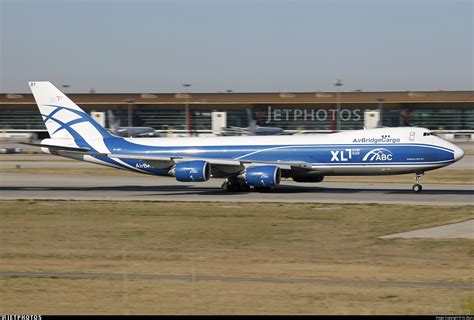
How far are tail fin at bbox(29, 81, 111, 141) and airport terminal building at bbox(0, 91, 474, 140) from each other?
95.8 metres

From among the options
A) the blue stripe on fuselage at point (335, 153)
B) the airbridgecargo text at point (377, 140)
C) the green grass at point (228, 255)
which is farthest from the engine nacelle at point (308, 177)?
the green grass at point (228, 255)

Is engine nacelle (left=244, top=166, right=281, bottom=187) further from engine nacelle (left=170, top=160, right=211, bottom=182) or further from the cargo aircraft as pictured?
engine nacelle (left=170, top=160, right=211, bottom=182)

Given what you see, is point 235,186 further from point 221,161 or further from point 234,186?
point 221,161

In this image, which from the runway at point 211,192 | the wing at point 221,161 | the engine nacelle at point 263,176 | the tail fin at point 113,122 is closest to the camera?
the runway at point 211,192

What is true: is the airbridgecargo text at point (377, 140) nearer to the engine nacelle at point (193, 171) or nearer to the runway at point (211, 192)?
the runway at point (211, 192)

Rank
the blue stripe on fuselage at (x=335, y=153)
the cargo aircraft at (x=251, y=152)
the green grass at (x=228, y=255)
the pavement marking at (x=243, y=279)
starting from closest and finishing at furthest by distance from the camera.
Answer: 1. the green grass at (x=228, y=255)
2. the pavement marking at (x=243, y=279)
3. the blue stripe on fuselage at (x=335, y=153)
4. the cargo aircraft at (x=251, y=152)

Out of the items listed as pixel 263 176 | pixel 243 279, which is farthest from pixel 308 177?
pixel 243 279

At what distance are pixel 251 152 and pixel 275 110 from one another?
10961 centimetres

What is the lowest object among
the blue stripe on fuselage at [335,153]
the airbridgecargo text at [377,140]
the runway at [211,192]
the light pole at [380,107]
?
the runway at [211,192]

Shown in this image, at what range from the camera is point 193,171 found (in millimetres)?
46812

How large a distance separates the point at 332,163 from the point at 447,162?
22.2ft

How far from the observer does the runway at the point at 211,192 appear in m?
42.5

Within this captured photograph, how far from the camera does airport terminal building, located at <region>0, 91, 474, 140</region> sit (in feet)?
492

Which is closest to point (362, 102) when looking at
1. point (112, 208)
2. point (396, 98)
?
point (396, 98)
